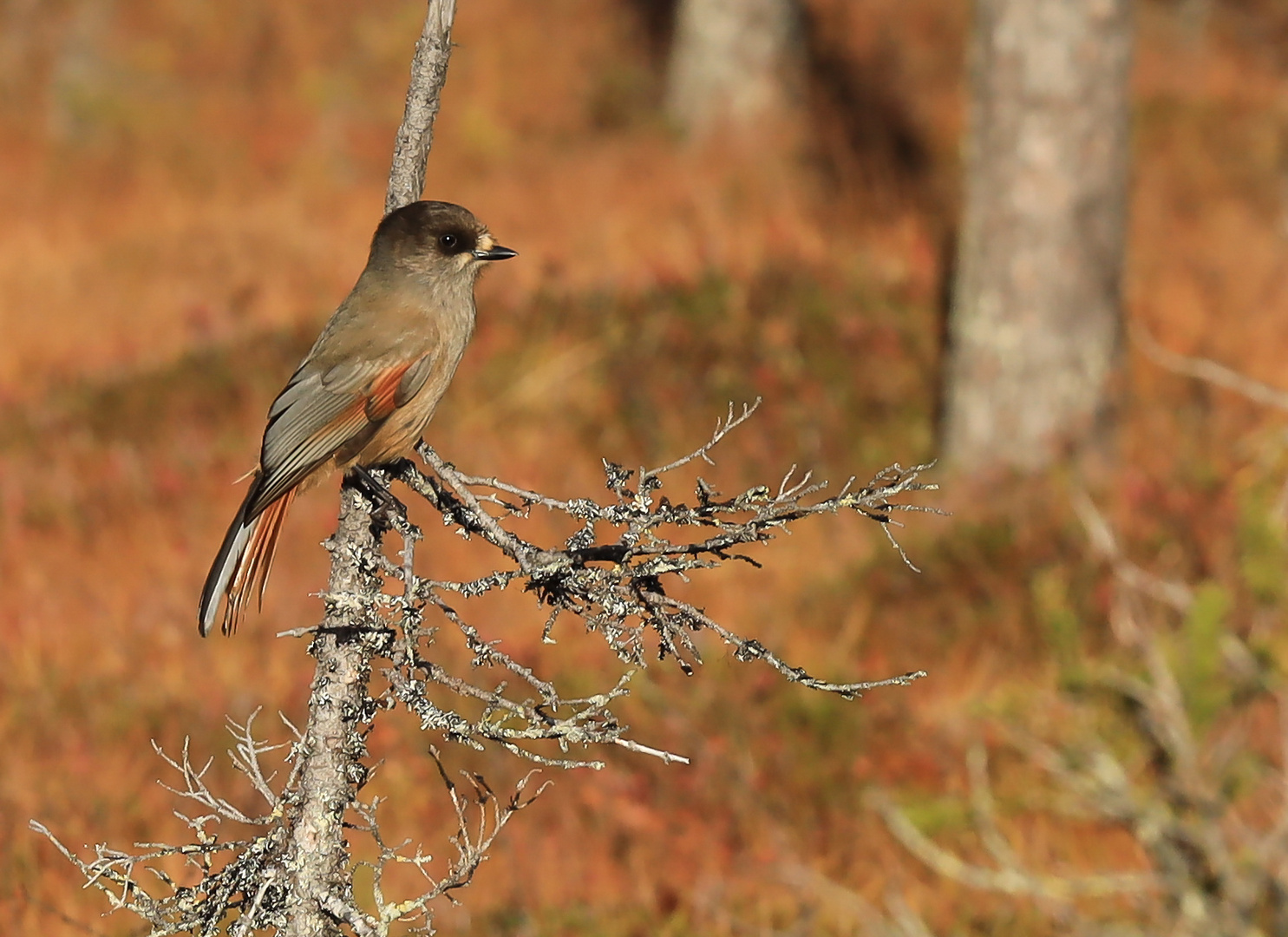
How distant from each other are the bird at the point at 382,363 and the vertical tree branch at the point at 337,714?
40cm

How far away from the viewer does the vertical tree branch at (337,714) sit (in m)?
3.07

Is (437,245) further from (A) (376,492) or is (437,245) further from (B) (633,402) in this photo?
(B) (633,402)

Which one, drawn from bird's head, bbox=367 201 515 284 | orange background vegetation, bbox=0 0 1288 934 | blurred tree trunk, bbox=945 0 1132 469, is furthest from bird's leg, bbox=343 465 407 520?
blurred tree trunk, bbox=945 0 1132 469

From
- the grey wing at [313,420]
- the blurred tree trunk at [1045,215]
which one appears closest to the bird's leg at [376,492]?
the grey wing at [313,420]

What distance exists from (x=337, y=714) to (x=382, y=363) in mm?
1052

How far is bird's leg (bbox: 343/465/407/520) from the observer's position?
129 inches

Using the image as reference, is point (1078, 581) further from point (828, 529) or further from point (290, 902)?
point (290, 902)

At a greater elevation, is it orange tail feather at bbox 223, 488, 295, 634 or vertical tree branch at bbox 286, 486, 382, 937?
orange tail feather at bbox 223, 488, 295, 634

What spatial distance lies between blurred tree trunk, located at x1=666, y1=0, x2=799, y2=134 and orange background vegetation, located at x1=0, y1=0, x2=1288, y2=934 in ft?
1.65

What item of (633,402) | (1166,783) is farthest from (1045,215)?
(1166,783)

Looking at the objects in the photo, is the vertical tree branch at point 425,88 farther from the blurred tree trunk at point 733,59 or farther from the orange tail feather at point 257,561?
the blurred tree trunk at point 733,59

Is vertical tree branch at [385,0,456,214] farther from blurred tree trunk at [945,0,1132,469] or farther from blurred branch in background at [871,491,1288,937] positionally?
blurred tree trunk at [945,0,1132,469]

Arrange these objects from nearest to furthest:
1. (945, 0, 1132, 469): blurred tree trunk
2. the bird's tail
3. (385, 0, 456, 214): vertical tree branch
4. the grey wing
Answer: (385, 0, 456, 214): vertical tree branch → the bird's tail → the grey wing → (945, 0, 1132, 469): blurred tree trunk

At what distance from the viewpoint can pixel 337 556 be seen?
3102 millimetres
